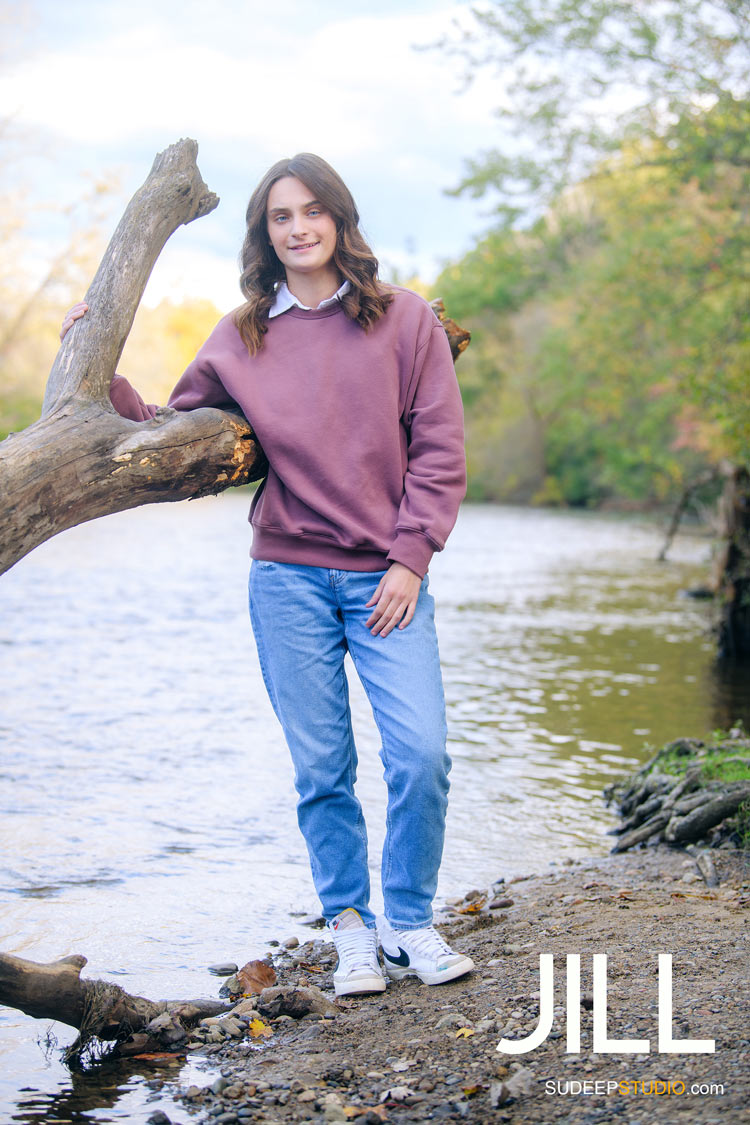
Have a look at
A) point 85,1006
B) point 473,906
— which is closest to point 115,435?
point 85,1006

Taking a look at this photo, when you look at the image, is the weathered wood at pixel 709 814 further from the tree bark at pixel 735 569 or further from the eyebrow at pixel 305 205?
the tree bark at pixel 735 569

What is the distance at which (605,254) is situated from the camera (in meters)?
30.0

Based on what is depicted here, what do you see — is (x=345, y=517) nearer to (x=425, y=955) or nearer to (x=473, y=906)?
(x=425, y=955)

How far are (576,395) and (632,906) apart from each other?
36.6 meters

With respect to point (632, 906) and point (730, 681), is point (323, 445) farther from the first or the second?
point (730, 681)

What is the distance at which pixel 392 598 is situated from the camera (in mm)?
3463

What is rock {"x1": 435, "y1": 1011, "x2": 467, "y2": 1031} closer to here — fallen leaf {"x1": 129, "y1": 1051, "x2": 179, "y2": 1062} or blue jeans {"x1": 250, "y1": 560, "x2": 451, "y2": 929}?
blue jeans {"x1": 250, "y1": 560, "x2": 451, "y2": 929}

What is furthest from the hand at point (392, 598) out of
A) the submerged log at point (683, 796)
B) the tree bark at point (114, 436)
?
the submerged log at point (683, 796)

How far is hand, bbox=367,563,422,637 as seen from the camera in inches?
136

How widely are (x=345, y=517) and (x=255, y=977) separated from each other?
1.58 metres

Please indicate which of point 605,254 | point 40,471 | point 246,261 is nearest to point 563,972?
point 40,471

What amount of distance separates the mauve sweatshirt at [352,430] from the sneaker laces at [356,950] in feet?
3.78

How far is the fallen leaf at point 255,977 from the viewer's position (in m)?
3.80

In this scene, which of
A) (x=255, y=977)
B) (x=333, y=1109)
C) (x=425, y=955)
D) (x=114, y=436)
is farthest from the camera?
(x=255, y=977)
